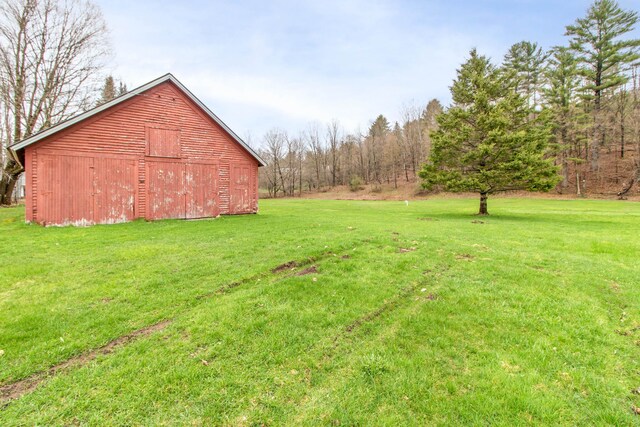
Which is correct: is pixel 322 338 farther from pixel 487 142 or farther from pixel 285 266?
pixel 487 142

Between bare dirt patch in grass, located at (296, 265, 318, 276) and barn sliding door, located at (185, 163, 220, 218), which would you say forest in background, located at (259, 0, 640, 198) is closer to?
barn sliding door, located at (185, 163, 220, 218)

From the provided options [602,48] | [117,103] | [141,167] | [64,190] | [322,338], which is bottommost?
[322,338]

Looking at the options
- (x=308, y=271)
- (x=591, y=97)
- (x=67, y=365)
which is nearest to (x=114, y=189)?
(x=308, y=271)

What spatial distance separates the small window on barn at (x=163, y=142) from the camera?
14797 millimetres

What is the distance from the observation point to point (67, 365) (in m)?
3.21

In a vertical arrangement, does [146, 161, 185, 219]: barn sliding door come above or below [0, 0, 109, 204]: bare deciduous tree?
below

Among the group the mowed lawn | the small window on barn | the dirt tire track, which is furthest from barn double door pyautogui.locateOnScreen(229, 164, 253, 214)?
the dirt tire track

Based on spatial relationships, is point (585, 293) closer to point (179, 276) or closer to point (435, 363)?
point (435, 363)

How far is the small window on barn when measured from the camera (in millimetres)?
14797

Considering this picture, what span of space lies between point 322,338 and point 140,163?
47.6 ft

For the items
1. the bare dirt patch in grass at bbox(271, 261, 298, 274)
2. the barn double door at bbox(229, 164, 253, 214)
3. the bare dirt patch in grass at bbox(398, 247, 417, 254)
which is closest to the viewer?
the bare dirt patch in grass at bbox(271, 261, 298, 274)

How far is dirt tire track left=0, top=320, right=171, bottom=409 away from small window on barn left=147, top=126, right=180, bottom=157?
1320 cm

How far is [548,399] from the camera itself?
111 inches

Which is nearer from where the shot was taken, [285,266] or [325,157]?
[285,266]
